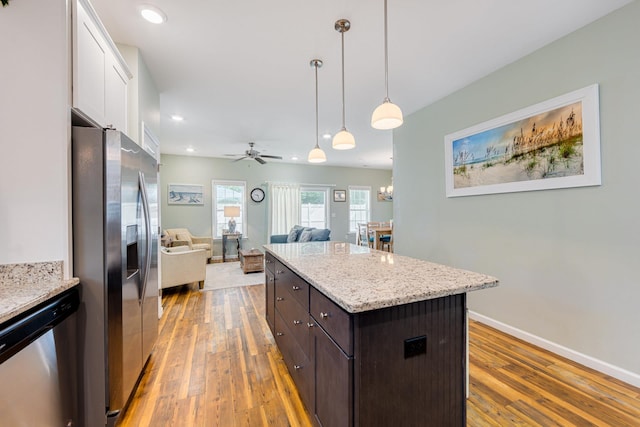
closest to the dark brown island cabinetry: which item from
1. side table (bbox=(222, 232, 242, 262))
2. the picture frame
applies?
side table (bbox=(222, 232, 242, 262))

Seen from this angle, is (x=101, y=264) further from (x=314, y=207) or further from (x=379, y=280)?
(x=314, y=207)

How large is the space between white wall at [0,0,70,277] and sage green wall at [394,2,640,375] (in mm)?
3416

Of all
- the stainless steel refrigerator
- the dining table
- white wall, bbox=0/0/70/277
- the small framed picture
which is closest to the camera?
white wall, bbox=0/0/70/277

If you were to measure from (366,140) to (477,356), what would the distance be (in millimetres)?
4236

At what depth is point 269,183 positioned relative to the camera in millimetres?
7438

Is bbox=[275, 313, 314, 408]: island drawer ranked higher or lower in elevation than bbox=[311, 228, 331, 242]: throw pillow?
lower

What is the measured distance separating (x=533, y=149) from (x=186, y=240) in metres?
6.29

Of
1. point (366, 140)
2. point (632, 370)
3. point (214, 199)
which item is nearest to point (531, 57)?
point (632, 370)

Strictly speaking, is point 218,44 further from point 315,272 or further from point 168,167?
point 168,167

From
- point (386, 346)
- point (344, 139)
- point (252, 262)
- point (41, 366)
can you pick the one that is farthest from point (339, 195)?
point (41, 366)

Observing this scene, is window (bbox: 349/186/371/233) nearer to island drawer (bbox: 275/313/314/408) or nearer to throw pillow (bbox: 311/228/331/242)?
throw pillow (bbox: 311/228/331/242)

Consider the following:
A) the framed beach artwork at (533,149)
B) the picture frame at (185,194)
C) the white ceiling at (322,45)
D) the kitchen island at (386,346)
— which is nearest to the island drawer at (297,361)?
the kitchen island at (386,346)

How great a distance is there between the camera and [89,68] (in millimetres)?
1509

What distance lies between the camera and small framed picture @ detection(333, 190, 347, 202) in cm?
845
